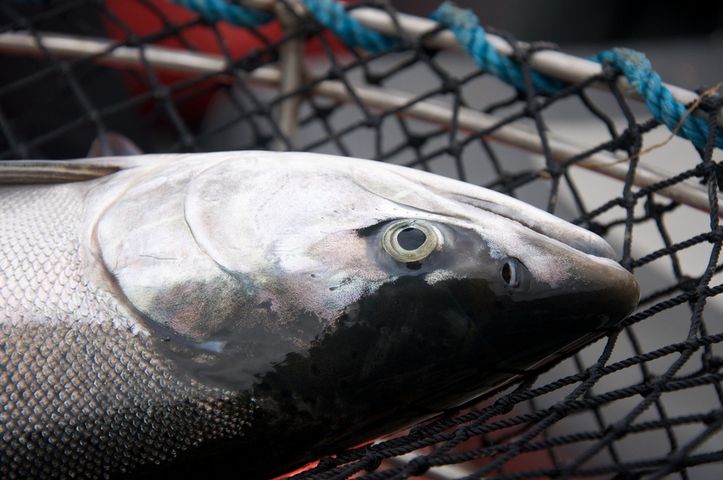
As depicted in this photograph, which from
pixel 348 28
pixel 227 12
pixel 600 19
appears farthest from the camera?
pixel 600 19

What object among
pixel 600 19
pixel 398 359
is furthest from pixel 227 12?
pixel 600 19

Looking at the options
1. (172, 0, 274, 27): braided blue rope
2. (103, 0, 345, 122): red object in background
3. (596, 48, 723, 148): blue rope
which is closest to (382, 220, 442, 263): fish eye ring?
(596, 48, 723, 148): blue rope

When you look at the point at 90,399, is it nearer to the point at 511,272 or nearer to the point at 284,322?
the point at 284,322

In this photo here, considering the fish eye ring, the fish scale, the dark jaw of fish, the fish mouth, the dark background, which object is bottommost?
the fish scale

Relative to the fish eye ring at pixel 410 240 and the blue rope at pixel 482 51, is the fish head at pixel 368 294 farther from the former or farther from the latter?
the blue rope at pixel 482 51

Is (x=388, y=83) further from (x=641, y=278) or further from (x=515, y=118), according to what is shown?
(x=515, y=118)

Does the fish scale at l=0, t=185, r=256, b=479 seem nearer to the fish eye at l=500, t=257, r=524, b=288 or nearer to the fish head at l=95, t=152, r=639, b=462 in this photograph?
the fish head at l=95, t=152, r=639, b=462
